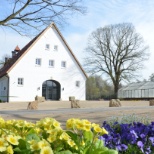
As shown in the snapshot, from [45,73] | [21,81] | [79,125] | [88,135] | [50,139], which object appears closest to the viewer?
[50,139]

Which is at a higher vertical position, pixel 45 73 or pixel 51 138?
pixel 45 73

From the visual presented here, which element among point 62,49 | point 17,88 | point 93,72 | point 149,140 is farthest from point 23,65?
point 149,140

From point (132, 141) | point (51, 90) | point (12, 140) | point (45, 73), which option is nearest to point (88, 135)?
point (12, 140)

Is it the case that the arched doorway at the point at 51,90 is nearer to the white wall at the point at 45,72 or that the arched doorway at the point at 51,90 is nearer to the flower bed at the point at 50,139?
the white wall at the point at 45,72

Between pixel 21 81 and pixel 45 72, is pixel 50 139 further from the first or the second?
pixel 45 72

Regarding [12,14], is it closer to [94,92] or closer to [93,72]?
[93,72]

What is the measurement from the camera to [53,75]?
40969 mm

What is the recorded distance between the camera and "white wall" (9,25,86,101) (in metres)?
38.6

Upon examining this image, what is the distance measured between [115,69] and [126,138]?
165 feet

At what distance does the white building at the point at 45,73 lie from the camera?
38531mm

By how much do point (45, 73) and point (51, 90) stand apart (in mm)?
2531

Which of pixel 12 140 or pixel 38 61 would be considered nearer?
pixel 12 140

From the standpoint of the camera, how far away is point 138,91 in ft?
161

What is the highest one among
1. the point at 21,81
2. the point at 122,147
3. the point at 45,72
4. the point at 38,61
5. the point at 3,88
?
the point at 38,61
